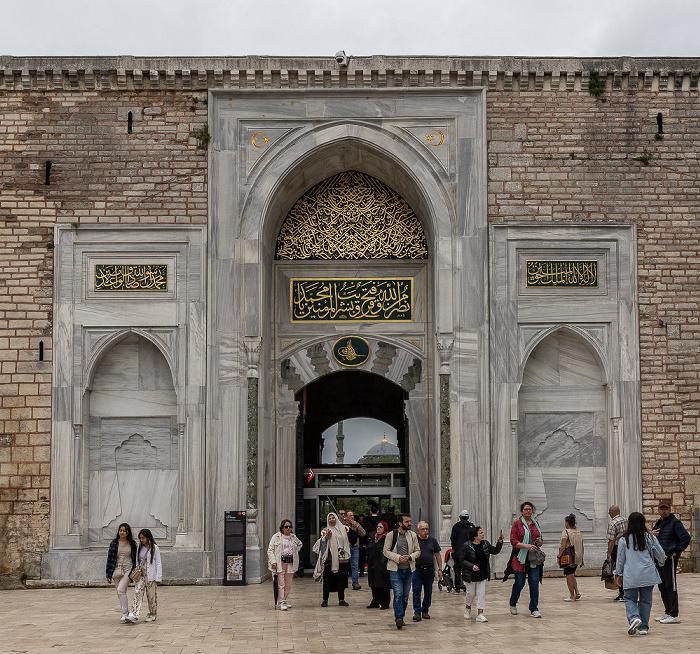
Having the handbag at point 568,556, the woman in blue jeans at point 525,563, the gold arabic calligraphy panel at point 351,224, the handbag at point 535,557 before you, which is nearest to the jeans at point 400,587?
the woman in blue jeans at point 525,563

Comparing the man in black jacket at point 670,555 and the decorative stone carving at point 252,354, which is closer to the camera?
the man in black jacket at point 670,555

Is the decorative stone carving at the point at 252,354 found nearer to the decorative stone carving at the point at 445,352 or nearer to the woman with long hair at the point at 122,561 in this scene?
the decorative stone carving at the point at 445,352

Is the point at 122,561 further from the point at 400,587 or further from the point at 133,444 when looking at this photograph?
the point at 133,444

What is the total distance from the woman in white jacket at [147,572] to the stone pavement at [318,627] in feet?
0.55

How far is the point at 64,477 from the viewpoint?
12891 millimetres

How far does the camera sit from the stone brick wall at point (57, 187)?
42.8ft

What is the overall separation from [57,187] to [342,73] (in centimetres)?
414

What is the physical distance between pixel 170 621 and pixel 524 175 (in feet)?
24.6

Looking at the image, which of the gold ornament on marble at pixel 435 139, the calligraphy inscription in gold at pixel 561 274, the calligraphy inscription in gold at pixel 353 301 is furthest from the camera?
the calligraphy inscription in gold at pixel 353 301

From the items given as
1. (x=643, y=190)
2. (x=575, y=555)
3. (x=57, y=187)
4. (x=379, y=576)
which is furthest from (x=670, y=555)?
(x=57, y=187)

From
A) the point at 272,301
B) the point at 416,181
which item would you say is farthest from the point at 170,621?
the point at 416,181

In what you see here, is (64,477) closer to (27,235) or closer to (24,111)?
(27,235)

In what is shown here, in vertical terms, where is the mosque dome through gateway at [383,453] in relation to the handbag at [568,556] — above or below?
above

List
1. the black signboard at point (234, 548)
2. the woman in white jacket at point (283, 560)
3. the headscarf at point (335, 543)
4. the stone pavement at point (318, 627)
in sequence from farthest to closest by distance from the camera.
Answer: the black signboard at point (234, 548), the headscarf at point (335, 543), the woman in white jacket at point (283, 560), the stone pavement at point (318, 627)
